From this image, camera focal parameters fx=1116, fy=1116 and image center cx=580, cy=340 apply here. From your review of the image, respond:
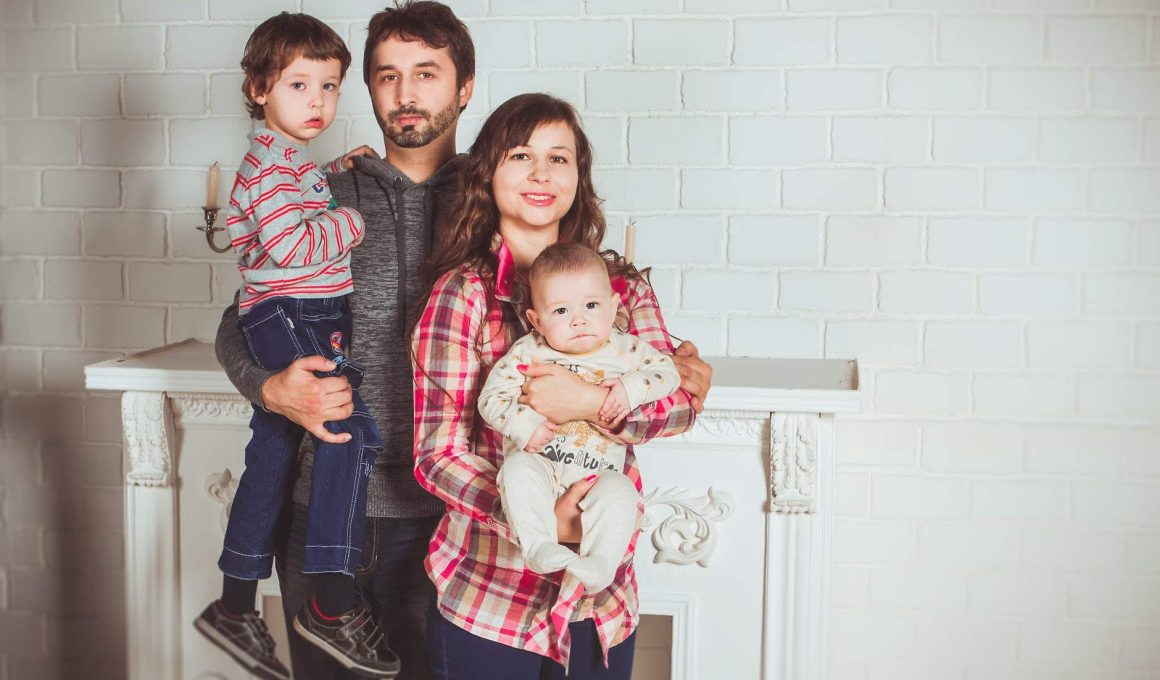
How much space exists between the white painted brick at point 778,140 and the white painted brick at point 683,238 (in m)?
0.18

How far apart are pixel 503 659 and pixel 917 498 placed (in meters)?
1.41

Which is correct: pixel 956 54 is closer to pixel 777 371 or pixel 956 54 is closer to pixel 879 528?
pixel 777 371

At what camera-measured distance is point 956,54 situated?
262cm

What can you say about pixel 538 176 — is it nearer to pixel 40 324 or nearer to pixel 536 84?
pixel 536 84

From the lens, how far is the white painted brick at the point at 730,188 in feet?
8.80

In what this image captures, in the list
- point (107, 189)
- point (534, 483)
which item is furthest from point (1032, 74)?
point (107, 189)

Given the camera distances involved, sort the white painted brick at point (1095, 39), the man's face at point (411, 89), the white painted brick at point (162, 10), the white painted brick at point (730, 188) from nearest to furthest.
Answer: the man's face at point (411, 89) < the white painted brick at point (1095, 39) < the white painted brick at point (730, 188) < the white painted brick at point (162, 10)

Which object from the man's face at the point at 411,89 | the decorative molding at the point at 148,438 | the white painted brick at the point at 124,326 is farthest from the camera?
the white painted brick at the point at 124,326

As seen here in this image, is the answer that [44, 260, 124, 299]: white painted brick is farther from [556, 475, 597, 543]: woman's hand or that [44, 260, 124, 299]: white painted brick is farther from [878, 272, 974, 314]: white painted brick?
[878, 272, 974, 314]: white painted brick

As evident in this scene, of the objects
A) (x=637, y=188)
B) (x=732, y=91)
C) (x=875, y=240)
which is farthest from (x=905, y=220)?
Result: (x=637, y=188)

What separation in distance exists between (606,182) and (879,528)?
1078 millimetres

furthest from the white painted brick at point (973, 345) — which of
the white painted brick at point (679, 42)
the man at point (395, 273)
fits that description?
the man at point (395, 273)

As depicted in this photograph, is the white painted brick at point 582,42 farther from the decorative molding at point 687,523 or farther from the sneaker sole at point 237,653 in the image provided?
the sneaker sole at point 237,653

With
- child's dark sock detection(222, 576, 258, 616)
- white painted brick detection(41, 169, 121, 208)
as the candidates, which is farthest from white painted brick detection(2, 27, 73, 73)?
child's dark sock detection(222, 576, 258, 616)
